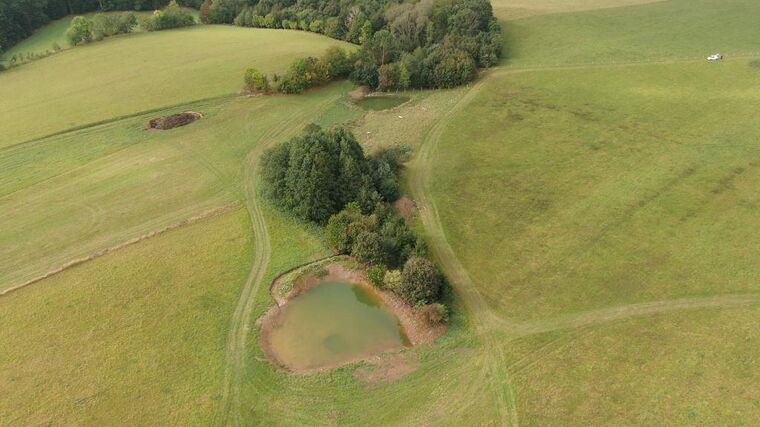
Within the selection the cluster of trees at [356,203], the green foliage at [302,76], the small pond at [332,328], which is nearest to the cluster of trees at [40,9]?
the green foliage at [302,76]

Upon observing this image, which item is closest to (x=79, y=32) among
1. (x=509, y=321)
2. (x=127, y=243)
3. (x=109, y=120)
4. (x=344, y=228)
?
(x=109, y=120)

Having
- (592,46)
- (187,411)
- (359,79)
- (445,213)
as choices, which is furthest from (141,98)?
(592,46)

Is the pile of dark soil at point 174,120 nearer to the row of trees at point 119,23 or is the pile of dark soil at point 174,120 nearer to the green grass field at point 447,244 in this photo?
the green grass field at point 447,244

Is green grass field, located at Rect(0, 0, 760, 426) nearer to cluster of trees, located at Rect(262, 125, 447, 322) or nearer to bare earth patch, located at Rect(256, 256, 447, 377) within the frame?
bare earth patch, located at Rect(256, 256, 447, 377)

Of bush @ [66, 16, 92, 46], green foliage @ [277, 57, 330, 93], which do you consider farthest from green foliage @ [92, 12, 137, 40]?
green foliage @ [277, 57, 330, 93]

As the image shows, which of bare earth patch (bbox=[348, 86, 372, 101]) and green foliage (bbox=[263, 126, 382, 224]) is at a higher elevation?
bare earth patch (bbox=[348, 86, 372, 101])

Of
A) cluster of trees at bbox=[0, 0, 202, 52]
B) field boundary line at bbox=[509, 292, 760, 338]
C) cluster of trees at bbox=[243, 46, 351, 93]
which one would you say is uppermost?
cluster of trees at bbox=[0, 0, 202, 52]

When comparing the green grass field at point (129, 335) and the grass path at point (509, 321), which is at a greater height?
the green grass field at point (129, 335)

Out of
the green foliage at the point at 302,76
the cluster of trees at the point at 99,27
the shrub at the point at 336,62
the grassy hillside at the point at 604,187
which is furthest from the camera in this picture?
the cluster of trees at the point at 99,27
